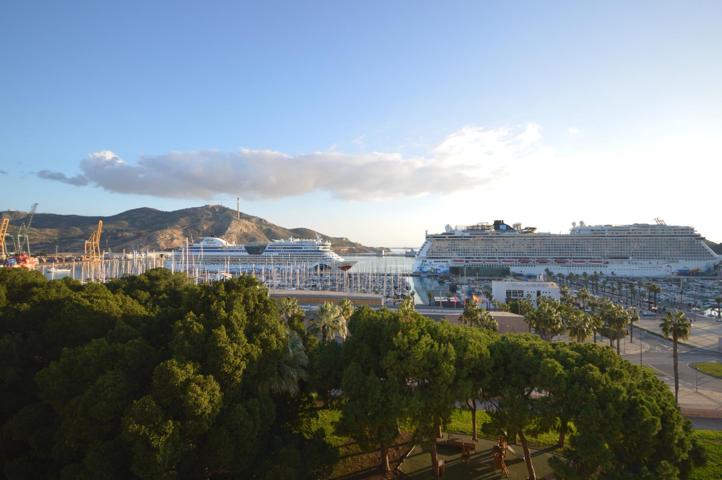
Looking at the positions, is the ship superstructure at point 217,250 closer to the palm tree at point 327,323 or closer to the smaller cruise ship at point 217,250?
the smaller cruise ship at point 217,250

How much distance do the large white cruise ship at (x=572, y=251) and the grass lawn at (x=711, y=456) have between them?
78.1 meters

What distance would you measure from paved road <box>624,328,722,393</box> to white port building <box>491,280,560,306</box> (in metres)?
14.0

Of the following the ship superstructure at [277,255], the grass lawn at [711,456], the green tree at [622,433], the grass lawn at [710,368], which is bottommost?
the grass lawn at [711,456]

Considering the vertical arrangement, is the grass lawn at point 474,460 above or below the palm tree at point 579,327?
below

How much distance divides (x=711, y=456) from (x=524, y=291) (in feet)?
120

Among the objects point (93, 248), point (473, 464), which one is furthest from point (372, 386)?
point (93, 248)

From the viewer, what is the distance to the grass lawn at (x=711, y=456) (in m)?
14.6

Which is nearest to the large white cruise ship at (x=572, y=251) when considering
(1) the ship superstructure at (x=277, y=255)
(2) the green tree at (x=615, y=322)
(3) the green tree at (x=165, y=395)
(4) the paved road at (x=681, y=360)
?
(1) the ship superstructure at (x=277, y=255)

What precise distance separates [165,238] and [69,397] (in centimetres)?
19098

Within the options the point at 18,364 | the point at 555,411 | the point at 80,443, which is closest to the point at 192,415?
the point at 80,443

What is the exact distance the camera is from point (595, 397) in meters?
11.4

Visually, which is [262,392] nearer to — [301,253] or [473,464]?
[473,464]

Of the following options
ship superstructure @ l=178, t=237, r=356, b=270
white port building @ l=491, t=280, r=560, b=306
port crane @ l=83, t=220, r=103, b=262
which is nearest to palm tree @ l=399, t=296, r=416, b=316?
white port building @ l=491, t=280, r=560, b=306

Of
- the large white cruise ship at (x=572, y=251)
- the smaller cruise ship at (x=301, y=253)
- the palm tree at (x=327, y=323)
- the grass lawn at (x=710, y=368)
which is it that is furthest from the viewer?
the smaller cruise ship at (x=301, y=253)
